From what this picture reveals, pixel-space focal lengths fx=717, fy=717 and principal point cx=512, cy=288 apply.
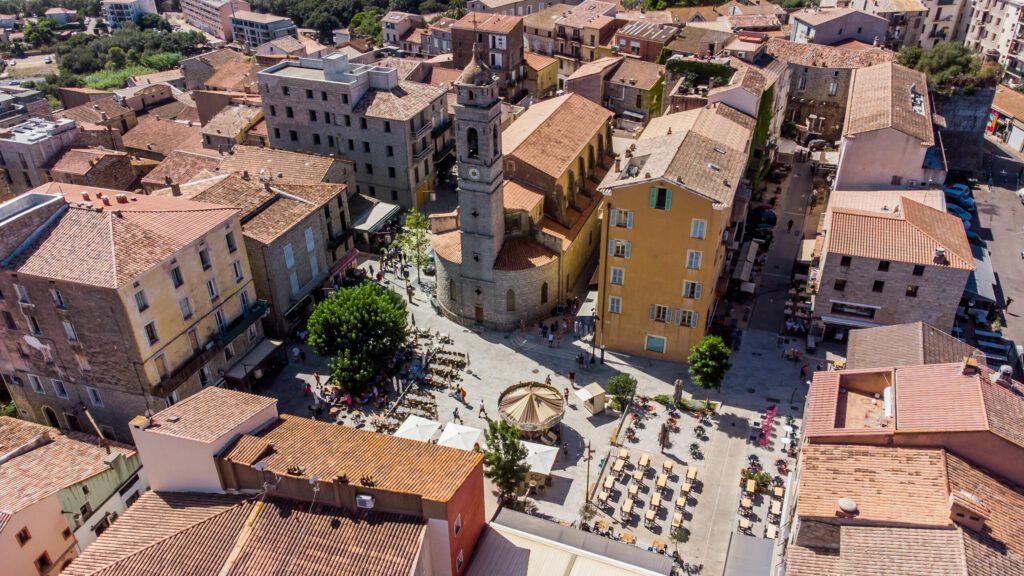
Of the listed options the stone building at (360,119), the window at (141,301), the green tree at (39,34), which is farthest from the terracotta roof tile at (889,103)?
the green tree at (39,34)

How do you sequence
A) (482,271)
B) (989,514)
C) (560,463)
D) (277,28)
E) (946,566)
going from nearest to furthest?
(946,566), (989,514), (560,463), (482,271), (277,28)

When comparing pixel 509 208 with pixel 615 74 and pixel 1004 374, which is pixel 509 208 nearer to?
pixel 1004 374

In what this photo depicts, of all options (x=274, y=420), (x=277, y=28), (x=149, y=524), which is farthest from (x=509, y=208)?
(x=277, y=28)

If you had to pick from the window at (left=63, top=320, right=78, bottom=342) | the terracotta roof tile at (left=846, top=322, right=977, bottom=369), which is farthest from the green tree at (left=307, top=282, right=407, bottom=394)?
the terracotta roof tile at (left=846, top=322, right=977, bottom=369)

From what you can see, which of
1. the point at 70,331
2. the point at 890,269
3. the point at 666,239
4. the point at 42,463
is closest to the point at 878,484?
the point at 666,239

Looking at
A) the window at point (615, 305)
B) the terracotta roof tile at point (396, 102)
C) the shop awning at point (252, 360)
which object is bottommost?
the shop awning at point (252, 360)

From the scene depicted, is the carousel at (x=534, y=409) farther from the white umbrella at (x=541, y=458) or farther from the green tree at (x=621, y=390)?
the green tree at (x=621, y=390)
